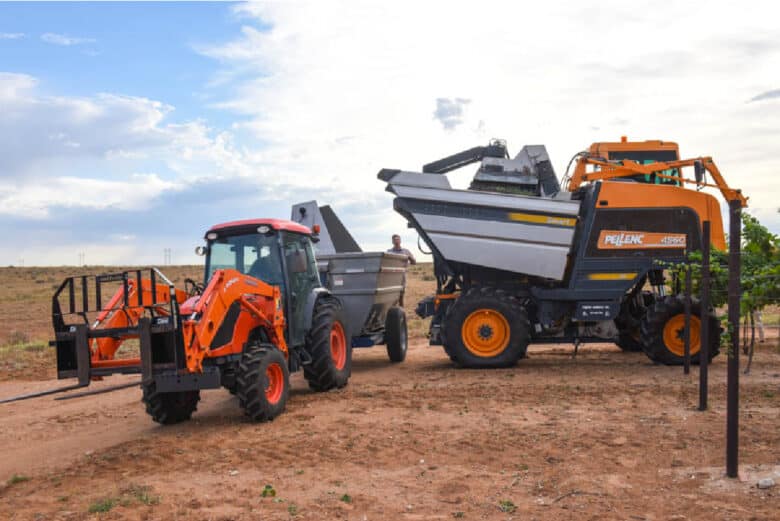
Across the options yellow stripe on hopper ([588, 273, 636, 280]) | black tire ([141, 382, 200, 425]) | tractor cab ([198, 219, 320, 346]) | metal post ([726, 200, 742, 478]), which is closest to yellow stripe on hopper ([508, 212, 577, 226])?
yellow stripe on hopper ([588, 273, 636, 280])

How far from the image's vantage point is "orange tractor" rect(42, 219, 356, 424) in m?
8.09

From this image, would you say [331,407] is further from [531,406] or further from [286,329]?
[531,406]

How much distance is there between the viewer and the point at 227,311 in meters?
8.80

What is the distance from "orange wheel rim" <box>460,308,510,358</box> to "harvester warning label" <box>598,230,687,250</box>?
2.21m

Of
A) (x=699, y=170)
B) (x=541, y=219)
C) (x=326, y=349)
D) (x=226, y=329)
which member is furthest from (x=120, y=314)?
(x=699, y=170)

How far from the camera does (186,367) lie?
810 centimetres

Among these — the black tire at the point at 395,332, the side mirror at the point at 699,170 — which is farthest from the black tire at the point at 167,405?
the side mirror at the point at 699,170

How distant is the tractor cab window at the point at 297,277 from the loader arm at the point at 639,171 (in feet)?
17.6

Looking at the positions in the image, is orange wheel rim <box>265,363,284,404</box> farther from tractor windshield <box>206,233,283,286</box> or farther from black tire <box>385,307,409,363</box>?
black tire <box>385,307,409,363</box>

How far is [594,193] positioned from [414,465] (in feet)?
23.8

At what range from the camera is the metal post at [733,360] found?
20.5 feet

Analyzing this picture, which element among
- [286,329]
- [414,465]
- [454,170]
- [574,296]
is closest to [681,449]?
[414,465]

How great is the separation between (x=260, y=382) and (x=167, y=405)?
4.40 feet

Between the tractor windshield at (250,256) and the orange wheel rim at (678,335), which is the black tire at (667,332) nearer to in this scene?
the orange wheel rim at (678,335)
